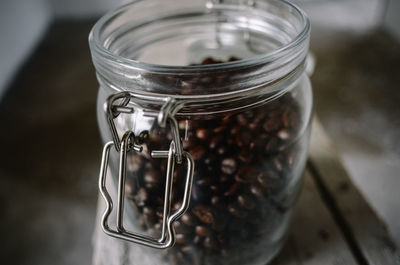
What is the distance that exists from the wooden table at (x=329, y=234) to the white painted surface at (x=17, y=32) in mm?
1183

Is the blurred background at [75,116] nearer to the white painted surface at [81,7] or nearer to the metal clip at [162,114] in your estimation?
the white painted surface at [81,7]

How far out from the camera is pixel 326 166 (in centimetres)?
52

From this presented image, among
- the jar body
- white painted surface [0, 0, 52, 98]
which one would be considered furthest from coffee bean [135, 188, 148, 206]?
white painted surface [0, 0, 52, 98]

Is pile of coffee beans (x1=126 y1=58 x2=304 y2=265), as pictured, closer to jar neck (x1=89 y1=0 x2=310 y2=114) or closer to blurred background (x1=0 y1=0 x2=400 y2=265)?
jar neck (x1=89 y1=0 x2=310 y2=114)

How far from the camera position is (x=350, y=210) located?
1.49 ft

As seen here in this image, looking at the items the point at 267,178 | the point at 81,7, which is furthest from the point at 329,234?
the point at 81,7

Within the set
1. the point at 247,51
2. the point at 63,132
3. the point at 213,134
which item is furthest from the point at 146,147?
the point at 63,132

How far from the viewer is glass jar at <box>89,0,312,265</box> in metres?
0.27

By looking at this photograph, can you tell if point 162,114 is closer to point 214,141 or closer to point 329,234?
point 214,141

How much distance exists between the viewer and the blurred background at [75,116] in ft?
3.03

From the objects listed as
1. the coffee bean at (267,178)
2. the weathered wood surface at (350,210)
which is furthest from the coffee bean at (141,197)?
the weathered wood surface at (350,210)

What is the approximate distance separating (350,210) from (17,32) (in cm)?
154

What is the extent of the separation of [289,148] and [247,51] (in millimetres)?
173

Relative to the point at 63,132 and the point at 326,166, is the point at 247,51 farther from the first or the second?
the point at 63,132
